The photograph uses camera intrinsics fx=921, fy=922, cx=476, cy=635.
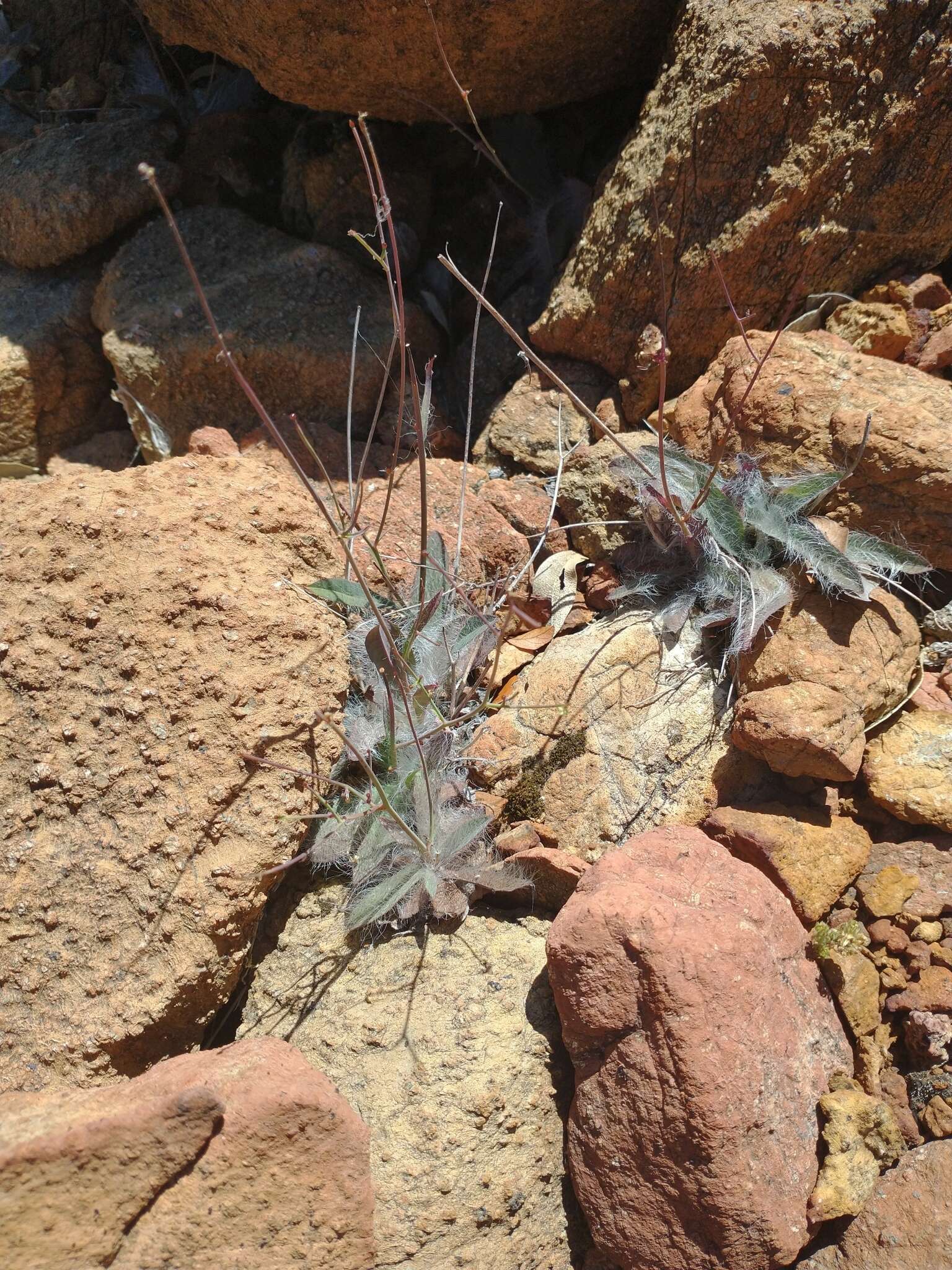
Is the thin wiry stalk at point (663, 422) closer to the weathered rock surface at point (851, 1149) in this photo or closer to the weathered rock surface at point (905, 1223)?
the weathered rock surface at point (851, 1149)

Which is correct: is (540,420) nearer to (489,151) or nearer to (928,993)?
(489,151)

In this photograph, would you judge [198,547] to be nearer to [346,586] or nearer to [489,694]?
[346,586]

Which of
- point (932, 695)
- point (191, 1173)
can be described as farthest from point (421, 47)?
point (191, 1173)

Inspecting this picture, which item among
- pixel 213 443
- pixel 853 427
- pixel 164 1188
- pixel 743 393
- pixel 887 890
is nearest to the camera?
pixel 164 1188

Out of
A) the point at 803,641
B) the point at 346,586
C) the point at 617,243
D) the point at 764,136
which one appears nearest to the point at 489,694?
the point at 346,586

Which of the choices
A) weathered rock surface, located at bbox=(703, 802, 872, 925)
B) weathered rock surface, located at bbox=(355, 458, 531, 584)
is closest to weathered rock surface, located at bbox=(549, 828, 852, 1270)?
weathered rock surface, located at bbox=(703, 802, 872, 925)

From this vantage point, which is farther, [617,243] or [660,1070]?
[617,243]

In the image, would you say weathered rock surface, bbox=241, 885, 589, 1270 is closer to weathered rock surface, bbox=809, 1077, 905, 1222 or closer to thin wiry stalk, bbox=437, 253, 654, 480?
weathered rock surface, bbox=809, 1077, 905, 1222
